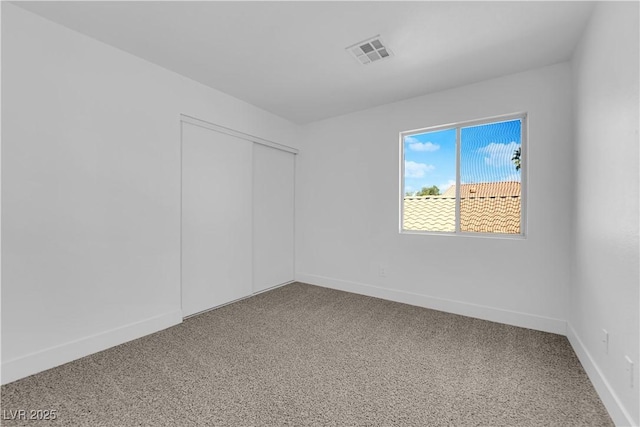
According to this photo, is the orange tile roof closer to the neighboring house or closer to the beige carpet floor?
the neighboring house

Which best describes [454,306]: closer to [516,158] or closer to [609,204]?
[516,158]

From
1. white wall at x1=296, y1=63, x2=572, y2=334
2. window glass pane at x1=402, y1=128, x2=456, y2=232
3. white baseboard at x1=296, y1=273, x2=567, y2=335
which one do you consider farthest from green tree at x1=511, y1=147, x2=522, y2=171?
white baseboard at x1=296, y1=273, x2=567, y2=335

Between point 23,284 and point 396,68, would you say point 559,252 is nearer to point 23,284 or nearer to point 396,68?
point 396,68

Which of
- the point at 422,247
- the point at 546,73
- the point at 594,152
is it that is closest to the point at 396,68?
the point at 546,73

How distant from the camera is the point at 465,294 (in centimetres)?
299

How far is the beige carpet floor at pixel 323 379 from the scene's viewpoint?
1502 mm

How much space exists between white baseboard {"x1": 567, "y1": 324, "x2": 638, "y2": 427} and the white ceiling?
2.37 meters

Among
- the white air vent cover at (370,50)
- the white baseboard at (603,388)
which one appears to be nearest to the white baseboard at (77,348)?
the white air vent cover at (370,50)

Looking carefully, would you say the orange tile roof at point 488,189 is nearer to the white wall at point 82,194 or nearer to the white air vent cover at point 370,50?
the white air vent cover at point 370,50

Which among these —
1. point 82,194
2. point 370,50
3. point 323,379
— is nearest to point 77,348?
point 82,194

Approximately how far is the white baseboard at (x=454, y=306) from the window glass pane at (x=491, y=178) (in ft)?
2.73

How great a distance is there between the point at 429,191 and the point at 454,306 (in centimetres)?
135

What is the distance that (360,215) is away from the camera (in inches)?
149

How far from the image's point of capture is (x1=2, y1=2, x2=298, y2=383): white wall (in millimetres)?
1841
